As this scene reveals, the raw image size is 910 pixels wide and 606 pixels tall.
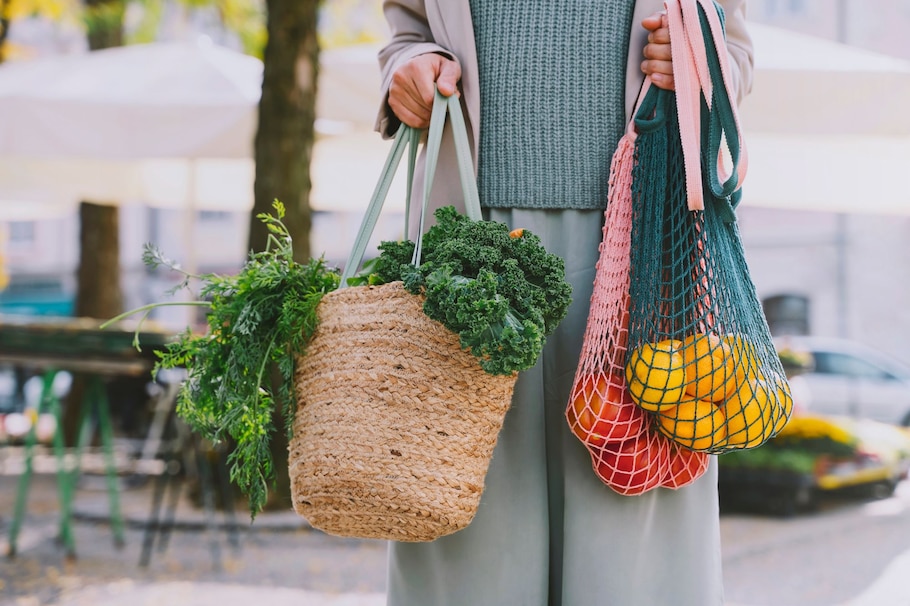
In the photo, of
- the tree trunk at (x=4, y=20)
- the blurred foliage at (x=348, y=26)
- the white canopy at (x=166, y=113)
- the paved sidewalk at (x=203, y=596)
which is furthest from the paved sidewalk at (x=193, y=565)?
the blurred foliage at (x=348, y=26)

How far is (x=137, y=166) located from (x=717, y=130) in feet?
21.9

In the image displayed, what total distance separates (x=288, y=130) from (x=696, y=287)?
13.7 feet

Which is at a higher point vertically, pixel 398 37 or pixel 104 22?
pixel 104 22

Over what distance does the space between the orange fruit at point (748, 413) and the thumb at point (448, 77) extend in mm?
671

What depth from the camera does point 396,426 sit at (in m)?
1.35

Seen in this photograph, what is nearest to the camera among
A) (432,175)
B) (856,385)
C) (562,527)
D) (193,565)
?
(432,175)

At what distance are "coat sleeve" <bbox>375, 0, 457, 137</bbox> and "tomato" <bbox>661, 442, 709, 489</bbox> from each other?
78 cm

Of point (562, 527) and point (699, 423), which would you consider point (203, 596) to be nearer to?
point (562, 527)

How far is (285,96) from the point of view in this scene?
5.32 metres

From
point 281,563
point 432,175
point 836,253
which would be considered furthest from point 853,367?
point 432,175

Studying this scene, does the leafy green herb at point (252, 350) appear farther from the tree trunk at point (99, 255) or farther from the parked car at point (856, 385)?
the parked car at point (856, 385)

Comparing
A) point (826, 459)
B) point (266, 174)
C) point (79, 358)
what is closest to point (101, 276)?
point (266, 174)

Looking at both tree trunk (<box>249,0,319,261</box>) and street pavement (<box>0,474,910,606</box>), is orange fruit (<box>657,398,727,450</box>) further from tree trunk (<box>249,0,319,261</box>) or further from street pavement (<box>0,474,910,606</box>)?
tree trunk (<box>249,0,319,261</box>)

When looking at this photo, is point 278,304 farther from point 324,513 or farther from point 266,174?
point 266,174
